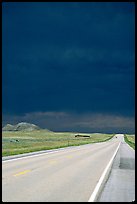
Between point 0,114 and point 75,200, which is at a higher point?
point 0,114

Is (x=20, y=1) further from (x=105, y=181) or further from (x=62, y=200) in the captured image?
(x=105, y=181)

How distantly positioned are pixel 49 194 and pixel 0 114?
3069 mm

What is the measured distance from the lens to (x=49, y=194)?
38.9 feet

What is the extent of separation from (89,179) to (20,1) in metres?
8.40

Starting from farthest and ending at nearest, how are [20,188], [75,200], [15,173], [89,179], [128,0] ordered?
[15,173] → [89,179] → [20,188] → [75,200] → [128,0]

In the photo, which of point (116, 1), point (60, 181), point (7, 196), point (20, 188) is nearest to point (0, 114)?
point (7, 196)

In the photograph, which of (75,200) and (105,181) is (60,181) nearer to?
(105,181)

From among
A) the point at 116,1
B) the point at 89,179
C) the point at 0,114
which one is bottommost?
the point at 89,179

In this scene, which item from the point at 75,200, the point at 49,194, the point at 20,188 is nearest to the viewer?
the point at 75,200

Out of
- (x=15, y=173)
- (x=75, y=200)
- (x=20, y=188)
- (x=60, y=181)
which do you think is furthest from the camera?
(x=15, y=173)

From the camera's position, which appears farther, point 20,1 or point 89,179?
point 89,179

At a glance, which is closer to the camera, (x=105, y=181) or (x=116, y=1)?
(x=116, y=1)

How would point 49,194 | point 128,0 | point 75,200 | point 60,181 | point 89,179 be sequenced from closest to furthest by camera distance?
point 128,0
point 75,200
point 49,194
point 60,181
point 89,179

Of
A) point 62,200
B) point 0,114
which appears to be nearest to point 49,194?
point 62,200
